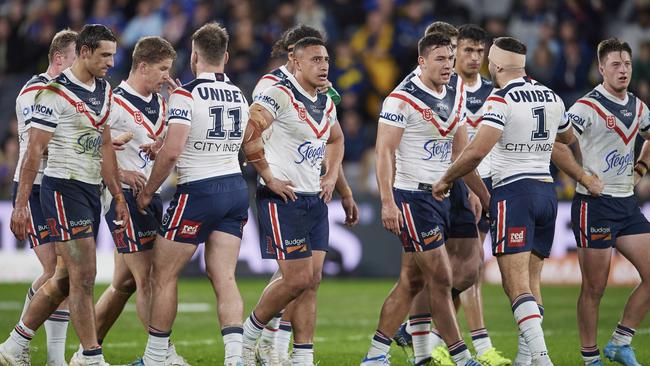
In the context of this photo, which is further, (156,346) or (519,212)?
(519,212)

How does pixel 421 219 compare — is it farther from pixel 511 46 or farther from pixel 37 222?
pixel 37 222

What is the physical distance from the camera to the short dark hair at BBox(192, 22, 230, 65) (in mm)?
9625

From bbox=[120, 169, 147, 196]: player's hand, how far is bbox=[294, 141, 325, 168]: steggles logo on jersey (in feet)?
4.98

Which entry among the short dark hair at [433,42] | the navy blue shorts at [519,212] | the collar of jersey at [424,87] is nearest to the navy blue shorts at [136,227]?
the collar of jersey at [424,87]

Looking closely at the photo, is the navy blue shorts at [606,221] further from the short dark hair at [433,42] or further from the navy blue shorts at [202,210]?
the navy blue shorts at [202,210]

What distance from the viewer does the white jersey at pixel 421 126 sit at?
33.4 ft

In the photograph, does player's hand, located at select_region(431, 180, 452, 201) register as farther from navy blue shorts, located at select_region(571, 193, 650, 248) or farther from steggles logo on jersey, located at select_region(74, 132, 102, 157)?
steggles logo on jersey, located at select_region(74, 132, 102, 157)

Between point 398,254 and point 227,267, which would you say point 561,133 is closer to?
point 227,267

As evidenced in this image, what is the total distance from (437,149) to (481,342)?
190 centimetres

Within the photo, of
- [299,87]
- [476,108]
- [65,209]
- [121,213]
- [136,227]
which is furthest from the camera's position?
[476,108]

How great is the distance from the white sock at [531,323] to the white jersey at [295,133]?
210cm

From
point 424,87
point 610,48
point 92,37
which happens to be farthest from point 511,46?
point 92,37

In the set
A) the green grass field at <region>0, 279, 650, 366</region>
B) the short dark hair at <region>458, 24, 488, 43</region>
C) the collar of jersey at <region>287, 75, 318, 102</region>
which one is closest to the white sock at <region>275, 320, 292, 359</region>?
the green grass field at <region>0, 279, 650, 366</region>

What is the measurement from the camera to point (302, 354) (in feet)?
33.0
